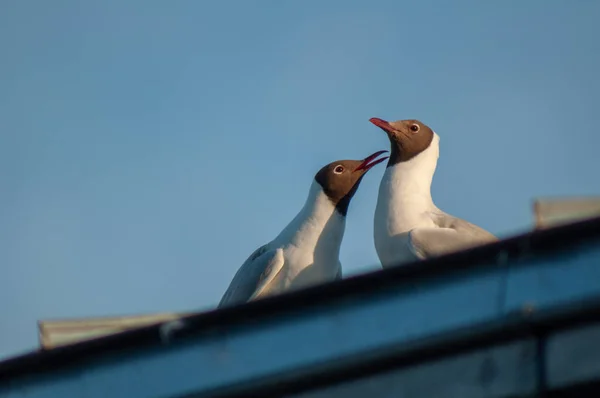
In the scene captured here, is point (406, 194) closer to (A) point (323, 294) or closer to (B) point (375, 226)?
(B) point (375, 226)

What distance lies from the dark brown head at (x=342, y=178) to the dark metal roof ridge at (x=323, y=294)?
15.0ft

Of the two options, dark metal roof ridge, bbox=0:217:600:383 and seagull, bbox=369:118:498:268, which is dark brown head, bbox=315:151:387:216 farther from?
dark metal roof ridge, bbox=0:217:600:383

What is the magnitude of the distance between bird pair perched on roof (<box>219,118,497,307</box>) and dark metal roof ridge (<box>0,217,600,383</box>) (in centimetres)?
344

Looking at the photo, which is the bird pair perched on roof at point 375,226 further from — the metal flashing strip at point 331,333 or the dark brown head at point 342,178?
the metal flashing strip at point 331,333

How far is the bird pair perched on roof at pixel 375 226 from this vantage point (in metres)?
8.62

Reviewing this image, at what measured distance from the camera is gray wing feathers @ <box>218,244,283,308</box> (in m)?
9.05

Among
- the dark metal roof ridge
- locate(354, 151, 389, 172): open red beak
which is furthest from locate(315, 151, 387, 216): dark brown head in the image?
the dark metal roof ridge

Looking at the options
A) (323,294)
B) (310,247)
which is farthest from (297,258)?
(323,294)

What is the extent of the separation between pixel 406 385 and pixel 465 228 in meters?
4.28

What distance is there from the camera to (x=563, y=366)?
410cm

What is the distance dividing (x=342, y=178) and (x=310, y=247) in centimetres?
77

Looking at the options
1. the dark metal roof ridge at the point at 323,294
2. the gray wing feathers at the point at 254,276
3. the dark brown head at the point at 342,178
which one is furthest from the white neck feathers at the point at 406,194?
the dark metal roof ridge at the point at 323,294

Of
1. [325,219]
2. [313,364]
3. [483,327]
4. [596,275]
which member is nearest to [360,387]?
→ [313,364]

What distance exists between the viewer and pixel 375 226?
8.98 m
